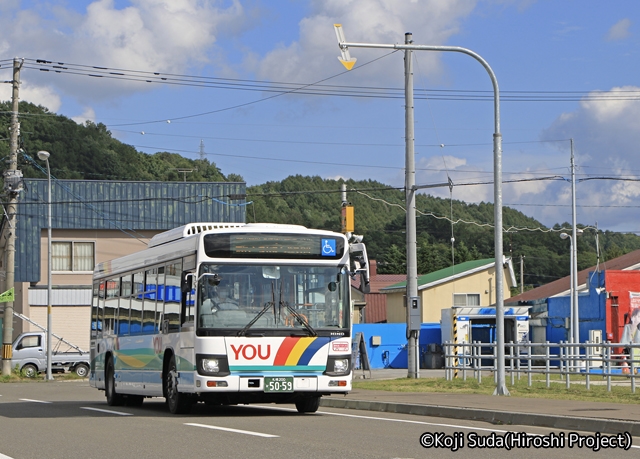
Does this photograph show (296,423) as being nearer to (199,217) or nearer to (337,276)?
(337,276)

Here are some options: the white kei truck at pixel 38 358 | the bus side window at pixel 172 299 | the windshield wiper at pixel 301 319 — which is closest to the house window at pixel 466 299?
the white kei truck at pixel 38 358

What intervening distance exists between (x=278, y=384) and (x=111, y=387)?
269 inches

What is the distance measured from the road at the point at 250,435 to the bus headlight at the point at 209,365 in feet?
2.46

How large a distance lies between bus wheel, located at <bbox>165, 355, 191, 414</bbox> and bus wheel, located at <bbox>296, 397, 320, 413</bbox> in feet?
6.35

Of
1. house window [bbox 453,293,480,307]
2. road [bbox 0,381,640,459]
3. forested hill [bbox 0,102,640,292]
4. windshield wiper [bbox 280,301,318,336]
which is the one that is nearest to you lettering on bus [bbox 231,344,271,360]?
windshield wiper [bbox 280,301,318,336]

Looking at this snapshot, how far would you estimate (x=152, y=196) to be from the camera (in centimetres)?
5253

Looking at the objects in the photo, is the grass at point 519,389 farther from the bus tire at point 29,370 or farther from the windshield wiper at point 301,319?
the bus tire at point 29,370

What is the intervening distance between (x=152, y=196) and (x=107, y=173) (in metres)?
31.3

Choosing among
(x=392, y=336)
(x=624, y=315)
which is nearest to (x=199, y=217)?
(x=392, y=336)

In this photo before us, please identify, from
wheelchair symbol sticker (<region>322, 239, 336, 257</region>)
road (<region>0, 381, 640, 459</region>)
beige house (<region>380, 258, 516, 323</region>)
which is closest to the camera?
road (<region>0, 381, 640, 459</region>)

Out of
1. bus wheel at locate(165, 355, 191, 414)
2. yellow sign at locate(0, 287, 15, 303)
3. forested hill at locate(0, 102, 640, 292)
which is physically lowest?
bus wheel at locate(165, 355, 191, 414)

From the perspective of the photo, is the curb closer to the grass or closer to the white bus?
the white bus

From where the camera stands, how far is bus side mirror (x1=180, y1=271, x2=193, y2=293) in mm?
15852

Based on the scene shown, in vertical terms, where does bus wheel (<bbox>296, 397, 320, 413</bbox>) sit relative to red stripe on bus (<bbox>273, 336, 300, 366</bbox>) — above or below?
below
